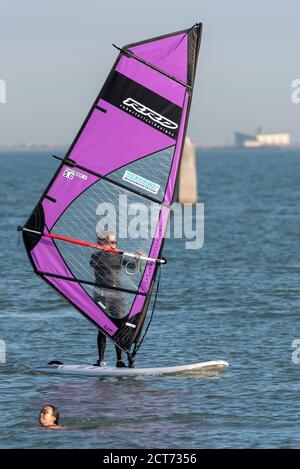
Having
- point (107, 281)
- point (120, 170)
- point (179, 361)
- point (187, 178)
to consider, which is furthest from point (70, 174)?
point (187, 178)

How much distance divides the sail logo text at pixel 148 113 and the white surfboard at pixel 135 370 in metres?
4.17

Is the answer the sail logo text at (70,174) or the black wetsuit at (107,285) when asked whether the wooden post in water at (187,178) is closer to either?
the black wetsuit at (107,285)

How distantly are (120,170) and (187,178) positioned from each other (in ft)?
151

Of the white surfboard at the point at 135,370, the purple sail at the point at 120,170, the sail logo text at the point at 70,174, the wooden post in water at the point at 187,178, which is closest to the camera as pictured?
the purple sail at the point at 120,170

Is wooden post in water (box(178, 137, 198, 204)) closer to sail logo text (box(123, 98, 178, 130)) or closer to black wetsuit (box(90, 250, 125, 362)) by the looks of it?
black wetsuit (box(90, 250, 125, 362))

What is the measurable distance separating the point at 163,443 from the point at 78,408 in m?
2.19

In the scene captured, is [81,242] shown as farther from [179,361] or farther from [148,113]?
[179,361]

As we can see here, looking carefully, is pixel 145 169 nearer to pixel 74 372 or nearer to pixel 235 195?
pixel 74 372

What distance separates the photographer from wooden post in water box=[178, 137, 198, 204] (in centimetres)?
6462

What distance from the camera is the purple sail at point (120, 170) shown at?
18641 millimetres

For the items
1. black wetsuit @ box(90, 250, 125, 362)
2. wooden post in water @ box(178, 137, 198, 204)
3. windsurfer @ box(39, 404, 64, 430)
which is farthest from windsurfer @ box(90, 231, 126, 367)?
wooden post in water @ box(178, 137, 198, 204)

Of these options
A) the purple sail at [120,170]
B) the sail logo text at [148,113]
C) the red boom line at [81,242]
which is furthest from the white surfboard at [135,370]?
the sail logo text at [148,113]
